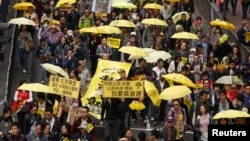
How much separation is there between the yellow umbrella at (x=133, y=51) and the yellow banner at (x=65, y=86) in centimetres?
347

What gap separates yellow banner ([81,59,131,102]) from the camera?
1046 inches

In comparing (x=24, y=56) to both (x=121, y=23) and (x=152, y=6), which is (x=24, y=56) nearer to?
(x=121, y=23)

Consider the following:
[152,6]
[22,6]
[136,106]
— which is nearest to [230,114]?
[136,106]

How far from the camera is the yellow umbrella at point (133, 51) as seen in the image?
28.0 meters

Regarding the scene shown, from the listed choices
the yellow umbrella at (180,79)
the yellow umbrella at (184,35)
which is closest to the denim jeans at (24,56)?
the yellow umbrella at (184,35)

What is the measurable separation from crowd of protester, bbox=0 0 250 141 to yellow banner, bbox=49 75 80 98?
227mm

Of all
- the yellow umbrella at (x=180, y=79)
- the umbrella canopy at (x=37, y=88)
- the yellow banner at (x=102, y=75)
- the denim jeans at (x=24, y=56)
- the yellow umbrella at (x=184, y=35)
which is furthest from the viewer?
the yellow umbrella at (x=184, y=35)

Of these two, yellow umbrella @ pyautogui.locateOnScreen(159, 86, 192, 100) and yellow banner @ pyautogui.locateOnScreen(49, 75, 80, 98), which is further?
yellow banner @ pyautogui.locateOnScreen(49, 75, 80, 98)

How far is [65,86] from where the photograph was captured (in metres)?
24.8

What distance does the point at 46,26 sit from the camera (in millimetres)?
31391

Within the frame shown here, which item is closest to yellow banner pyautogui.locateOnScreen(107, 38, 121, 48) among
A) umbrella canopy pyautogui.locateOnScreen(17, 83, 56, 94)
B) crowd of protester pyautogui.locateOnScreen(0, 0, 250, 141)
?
crowd of protester pyautogui.locateOnScreen(0, 0, 250, 141)

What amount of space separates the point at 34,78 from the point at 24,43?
1.22 meters

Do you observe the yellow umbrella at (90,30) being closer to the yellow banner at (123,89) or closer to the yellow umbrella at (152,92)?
the yellow umbrella at (152,92)

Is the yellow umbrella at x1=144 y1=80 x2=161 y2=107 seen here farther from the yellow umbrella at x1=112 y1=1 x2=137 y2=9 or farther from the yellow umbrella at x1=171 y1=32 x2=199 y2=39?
the yellow umbrella at x1=112 y1=1 x2=137 y2=9
